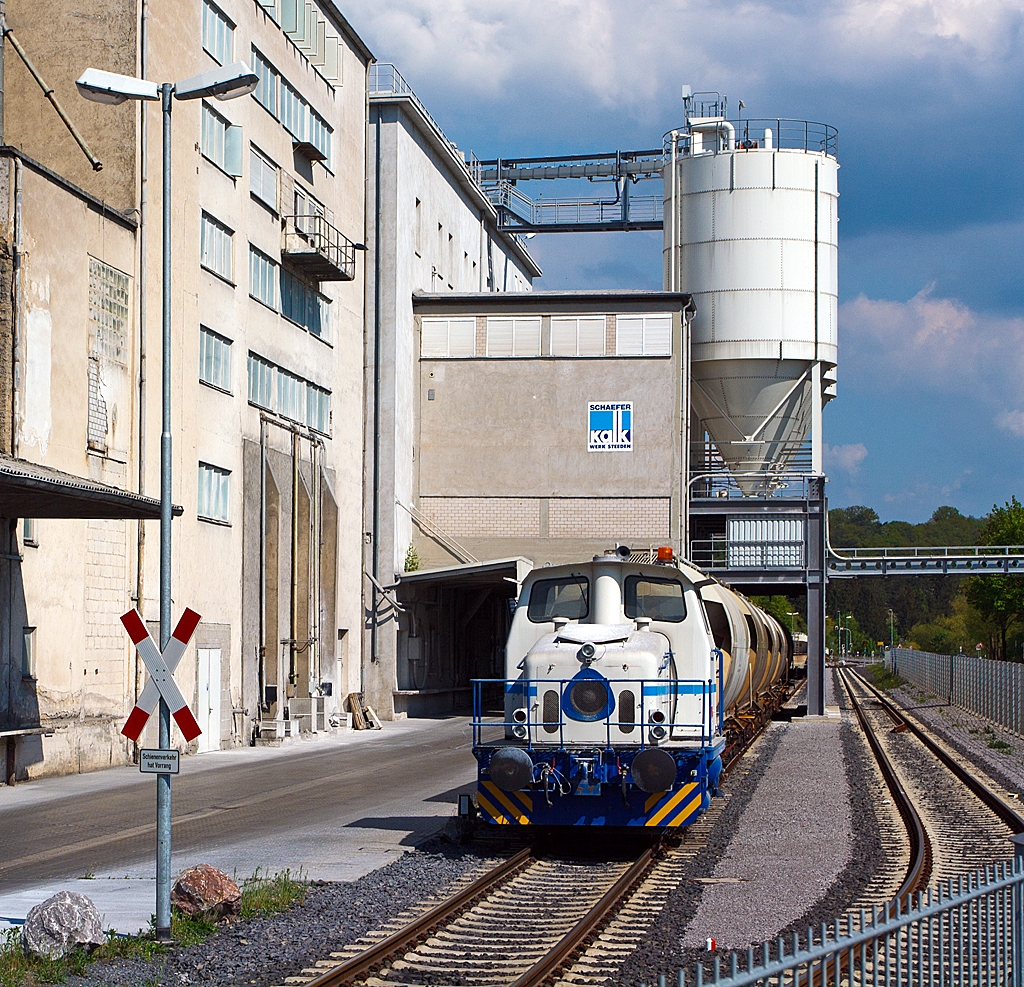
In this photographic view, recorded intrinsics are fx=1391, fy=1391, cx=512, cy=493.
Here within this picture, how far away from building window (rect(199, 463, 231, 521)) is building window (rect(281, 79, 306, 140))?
10.0 meters

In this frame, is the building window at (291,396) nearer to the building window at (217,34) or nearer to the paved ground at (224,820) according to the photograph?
the building window at (217,34)

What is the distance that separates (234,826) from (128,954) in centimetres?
773

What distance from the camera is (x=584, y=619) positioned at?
52.1 feet

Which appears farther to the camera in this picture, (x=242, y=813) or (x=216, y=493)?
(x=216, y=493)

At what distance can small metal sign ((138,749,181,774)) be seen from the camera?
36.6ft

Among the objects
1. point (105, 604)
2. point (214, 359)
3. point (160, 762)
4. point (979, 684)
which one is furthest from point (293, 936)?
point (979, 684)

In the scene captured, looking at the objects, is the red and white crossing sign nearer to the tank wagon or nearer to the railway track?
the tank wagon

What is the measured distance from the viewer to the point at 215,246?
101 ft

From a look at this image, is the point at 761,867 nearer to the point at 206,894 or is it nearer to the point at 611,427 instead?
the point at 206,894

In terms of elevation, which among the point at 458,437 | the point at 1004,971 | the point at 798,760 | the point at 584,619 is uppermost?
the point at 458,437

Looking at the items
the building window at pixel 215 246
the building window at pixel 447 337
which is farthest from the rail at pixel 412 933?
the building window at pixel 447 337

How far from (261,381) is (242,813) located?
626 inches

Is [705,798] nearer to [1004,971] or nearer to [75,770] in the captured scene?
[1004,971]

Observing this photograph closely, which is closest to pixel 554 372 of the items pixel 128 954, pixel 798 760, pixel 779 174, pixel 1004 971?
pixel 779 174
